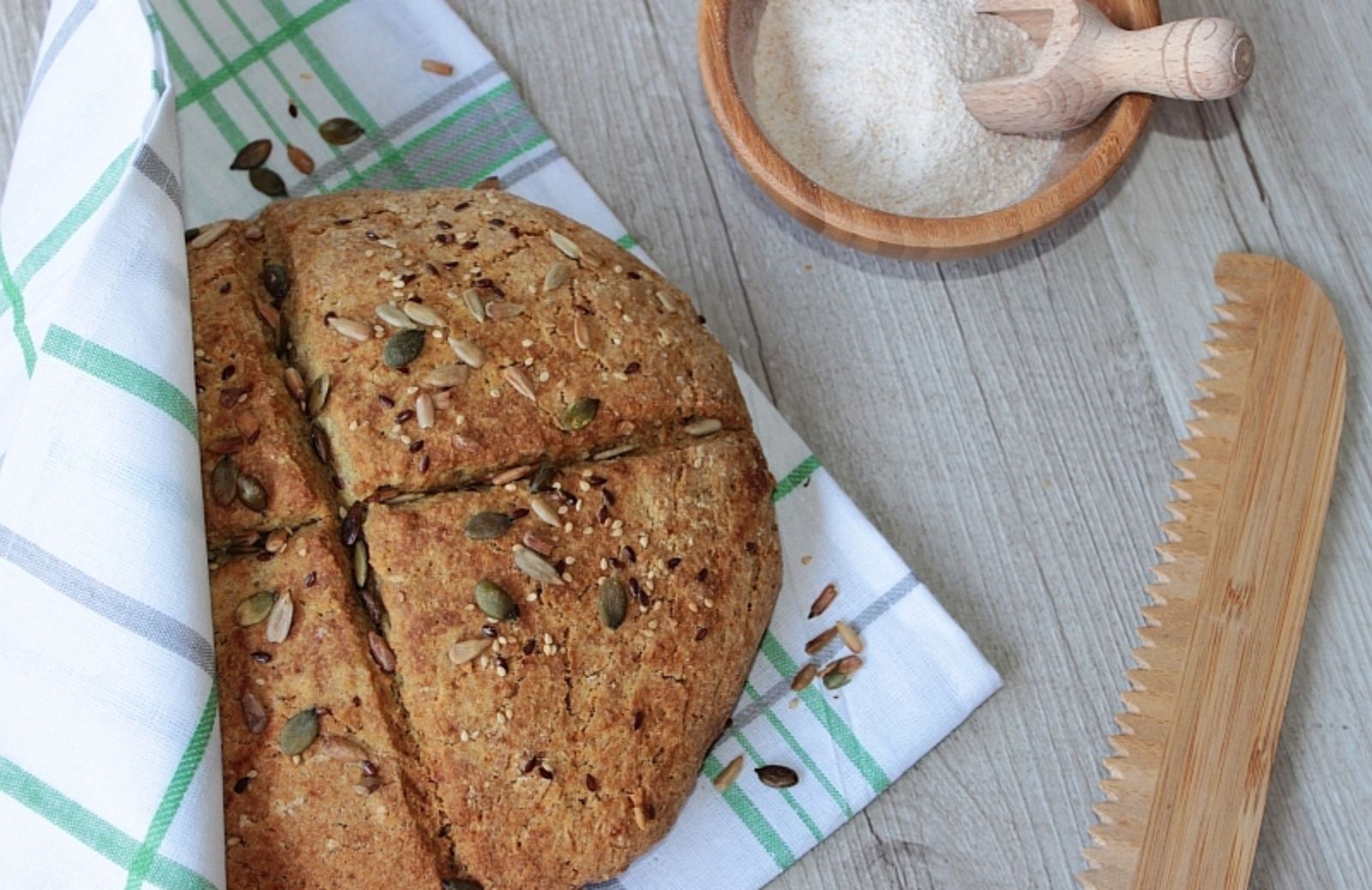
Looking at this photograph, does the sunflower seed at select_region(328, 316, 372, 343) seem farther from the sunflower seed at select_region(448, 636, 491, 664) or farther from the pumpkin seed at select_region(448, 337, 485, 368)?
the sunflower seed at select_region(448, 636, 491, 664)

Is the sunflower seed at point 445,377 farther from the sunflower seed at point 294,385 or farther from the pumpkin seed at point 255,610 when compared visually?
the pumpkin seed at point 255,610

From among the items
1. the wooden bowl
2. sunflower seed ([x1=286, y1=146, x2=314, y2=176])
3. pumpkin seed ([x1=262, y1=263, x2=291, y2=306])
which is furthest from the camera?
sunflower seed ([x1=286, y1=146, x2=314, y2=176])

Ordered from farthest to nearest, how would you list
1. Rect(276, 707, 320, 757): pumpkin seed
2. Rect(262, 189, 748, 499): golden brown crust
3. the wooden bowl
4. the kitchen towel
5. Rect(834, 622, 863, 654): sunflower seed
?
Rect(834, 622, 863, 654): sunflower seed, the wooden bowl, Rect(262, 189, 748, 499): golden brown crust, Rect(276, 707, 320, 757): pumpkin seed, the kitchen towel

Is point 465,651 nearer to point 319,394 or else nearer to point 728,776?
point 319,394

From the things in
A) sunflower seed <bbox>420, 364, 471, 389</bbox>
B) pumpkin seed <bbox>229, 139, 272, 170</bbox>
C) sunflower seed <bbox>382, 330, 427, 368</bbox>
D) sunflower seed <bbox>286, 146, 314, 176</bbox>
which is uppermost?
pumpkin seed <bbox>229, 139, 272, 170</bbox>

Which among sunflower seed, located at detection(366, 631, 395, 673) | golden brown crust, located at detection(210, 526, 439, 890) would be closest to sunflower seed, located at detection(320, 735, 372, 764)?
golden brown crust, located at detection(210, 526, 439, 890)

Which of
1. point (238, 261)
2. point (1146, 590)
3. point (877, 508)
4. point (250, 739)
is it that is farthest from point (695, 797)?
point (238, 261)
